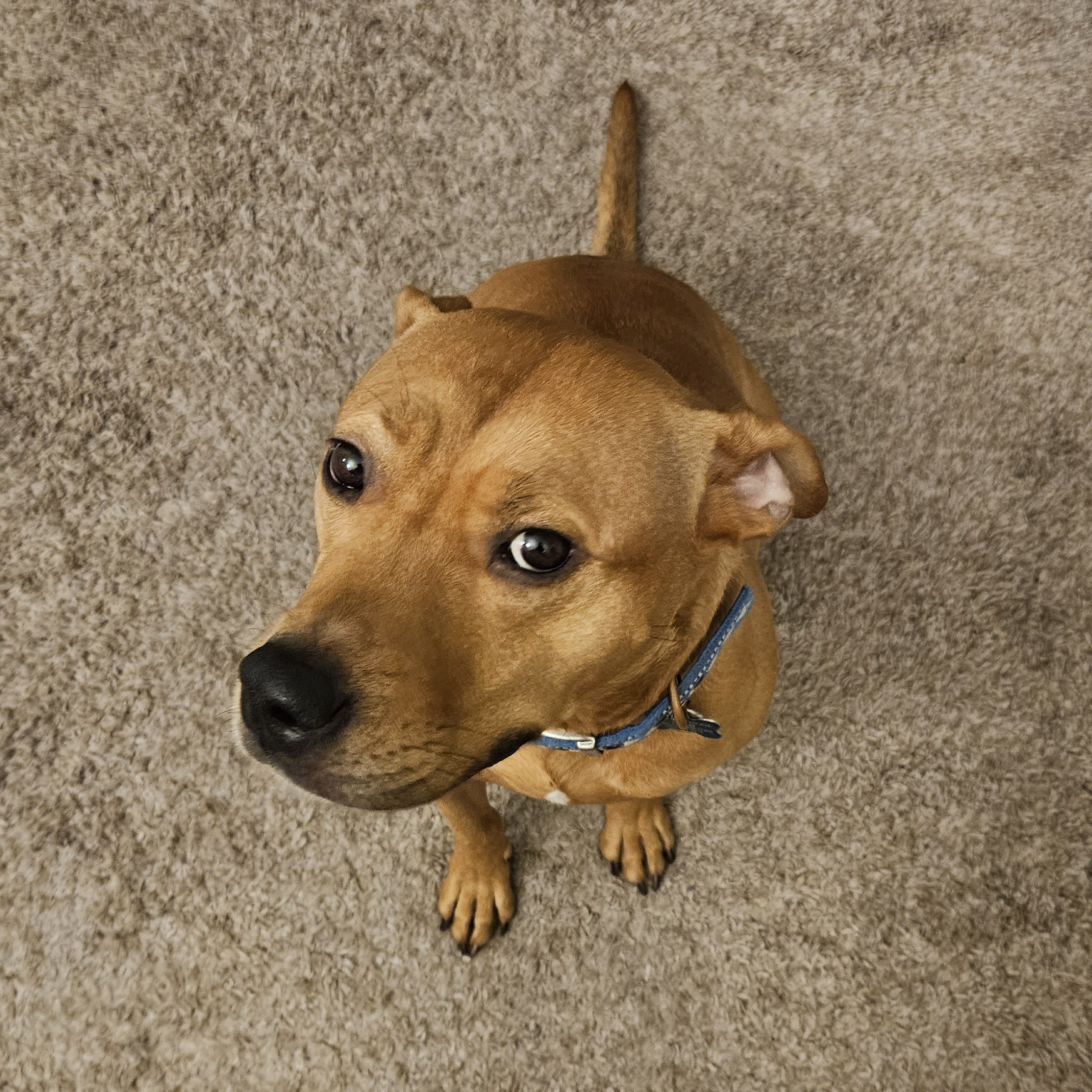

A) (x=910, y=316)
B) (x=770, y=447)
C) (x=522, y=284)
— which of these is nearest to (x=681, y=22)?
(x=910, y=316)

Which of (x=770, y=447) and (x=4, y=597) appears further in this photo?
(x=4, y=597)

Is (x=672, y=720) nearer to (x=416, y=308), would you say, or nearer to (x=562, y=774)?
(x=562, y=774)

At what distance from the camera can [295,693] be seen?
4.61 ft

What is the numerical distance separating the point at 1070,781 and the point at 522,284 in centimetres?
221

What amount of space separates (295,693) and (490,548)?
0.39 m

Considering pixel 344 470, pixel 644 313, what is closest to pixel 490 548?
pixel 344 470

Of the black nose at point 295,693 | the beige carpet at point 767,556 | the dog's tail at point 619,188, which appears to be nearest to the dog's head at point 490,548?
the black nose at point 295,693

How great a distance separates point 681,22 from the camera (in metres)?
3.41

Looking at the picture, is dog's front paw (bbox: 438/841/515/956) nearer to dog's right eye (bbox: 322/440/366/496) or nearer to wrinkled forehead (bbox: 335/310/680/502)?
dog's right eye (bbox: 322/440/366/496)

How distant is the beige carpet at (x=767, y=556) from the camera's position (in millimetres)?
2539

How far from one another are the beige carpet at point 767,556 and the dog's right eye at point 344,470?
48.0 inches

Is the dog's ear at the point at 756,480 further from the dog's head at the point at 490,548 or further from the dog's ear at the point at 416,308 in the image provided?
the dog's ear at the point at 416,308

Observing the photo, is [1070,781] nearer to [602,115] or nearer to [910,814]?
[910,814]

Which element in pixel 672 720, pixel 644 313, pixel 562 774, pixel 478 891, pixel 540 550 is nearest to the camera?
pixel 540 550
